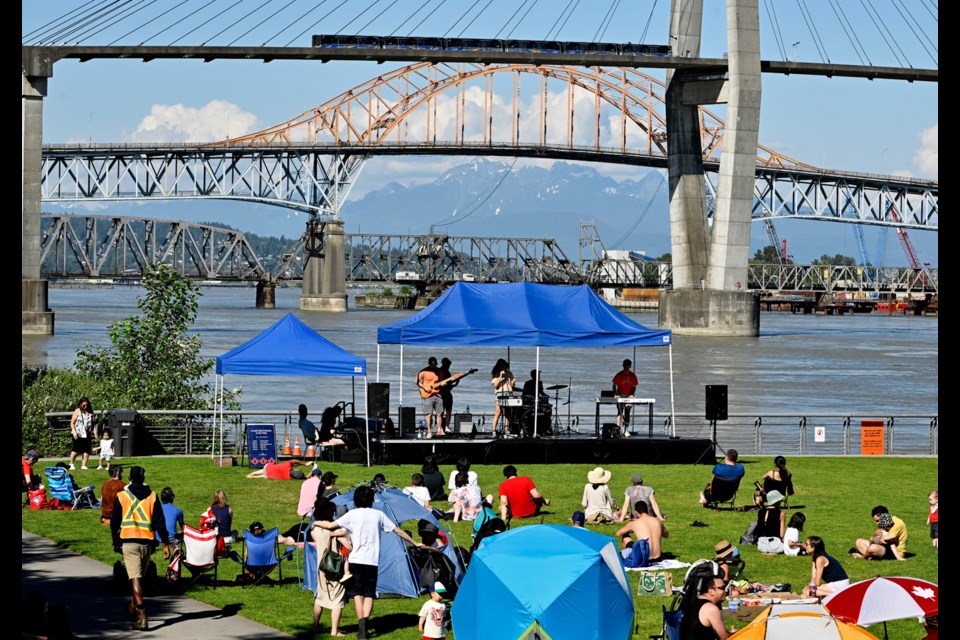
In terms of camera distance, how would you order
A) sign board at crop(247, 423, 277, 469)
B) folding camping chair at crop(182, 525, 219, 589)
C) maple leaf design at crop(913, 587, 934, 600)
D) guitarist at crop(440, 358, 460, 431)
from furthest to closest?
1. guitarist at crop(440, 358, 460, 431)
2. sign board at crop(247, 423, 277, 469)
3. folding camping chair at crop(182, 525, 219, 589)
4. maple leaf design at crop(913, 587, 934, 600)

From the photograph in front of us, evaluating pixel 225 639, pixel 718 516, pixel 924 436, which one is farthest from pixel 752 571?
pixel 924 436

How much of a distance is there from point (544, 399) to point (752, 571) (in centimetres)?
999

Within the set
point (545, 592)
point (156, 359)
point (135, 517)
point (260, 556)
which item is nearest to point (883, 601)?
point (545, 592)

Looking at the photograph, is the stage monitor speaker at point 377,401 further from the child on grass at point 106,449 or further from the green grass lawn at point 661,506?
the child on grass at point 106,449

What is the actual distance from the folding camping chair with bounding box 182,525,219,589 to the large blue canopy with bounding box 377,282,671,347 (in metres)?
9.98

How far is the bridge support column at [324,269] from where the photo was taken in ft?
516

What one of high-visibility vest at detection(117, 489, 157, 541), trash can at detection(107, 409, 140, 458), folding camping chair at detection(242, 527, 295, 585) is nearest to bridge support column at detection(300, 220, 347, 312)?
trash can at detection(107, 409, 140, 458)

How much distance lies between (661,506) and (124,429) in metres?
9.98

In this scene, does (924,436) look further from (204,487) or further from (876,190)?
(876,190)

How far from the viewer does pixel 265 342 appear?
2291 cm

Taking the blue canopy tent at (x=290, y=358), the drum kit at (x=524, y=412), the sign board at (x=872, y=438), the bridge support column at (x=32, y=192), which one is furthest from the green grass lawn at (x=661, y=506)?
the bridge support column at (x=32, y=192)

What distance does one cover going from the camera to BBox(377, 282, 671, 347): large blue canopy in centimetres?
2395

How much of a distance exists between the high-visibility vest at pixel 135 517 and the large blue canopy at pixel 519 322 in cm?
1136

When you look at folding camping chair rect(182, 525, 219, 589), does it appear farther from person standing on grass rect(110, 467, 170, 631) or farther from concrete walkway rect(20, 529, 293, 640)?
person standing on grass rect(110, 467, 170, 631)
